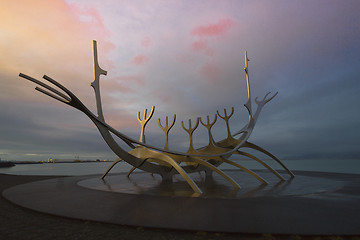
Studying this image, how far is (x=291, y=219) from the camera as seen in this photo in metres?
5.50

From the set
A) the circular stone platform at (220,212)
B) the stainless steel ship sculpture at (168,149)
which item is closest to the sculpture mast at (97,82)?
the stainless steel ship sculpture at (168,149)

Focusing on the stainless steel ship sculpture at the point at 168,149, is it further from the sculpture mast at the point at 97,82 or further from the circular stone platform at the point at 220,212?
the circular stone platform at the point at 220,212

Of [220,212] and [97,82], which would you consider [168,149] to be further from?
Result: [220,212]

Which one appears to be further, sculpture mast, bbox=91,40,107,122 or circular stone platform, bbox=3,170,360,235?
sculpture mast, bbox=91,40,107,122

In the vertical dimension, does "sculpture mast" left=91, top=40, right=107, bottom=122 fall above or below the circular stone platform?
above

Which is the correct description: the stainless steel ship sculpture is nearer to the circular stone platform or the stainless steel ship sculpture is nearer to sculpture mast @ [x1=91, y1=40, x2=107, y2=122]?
sculpture mast @ [x1=91, y1=40, x2=107, y2=122]

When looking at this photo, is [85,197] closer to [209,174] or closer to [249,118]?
[209,174]

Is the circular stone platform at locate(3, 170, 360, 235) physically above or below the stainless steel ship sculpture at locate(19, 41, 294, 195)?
below

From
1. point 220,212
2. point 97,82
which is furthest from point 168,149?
point 220,212

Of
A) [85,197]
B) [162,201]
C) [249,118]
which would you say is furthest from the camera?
[249,118]

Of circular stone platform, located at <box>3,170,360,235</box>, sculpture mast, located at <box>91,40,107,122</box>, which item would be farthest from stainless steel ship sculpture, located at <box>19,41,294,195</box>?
circular stone platform, located at <box>3,170,360,235</box>

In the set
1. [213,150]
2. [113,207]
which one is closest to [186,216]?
[113,207]

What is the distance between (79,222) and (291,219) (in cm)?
533

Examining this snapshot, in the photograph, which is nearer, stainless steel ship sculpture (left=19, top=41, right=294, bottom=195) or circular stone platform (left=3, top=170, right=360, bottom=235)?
circular stone platform (left=3, top=170, right=360, bottom=235)
